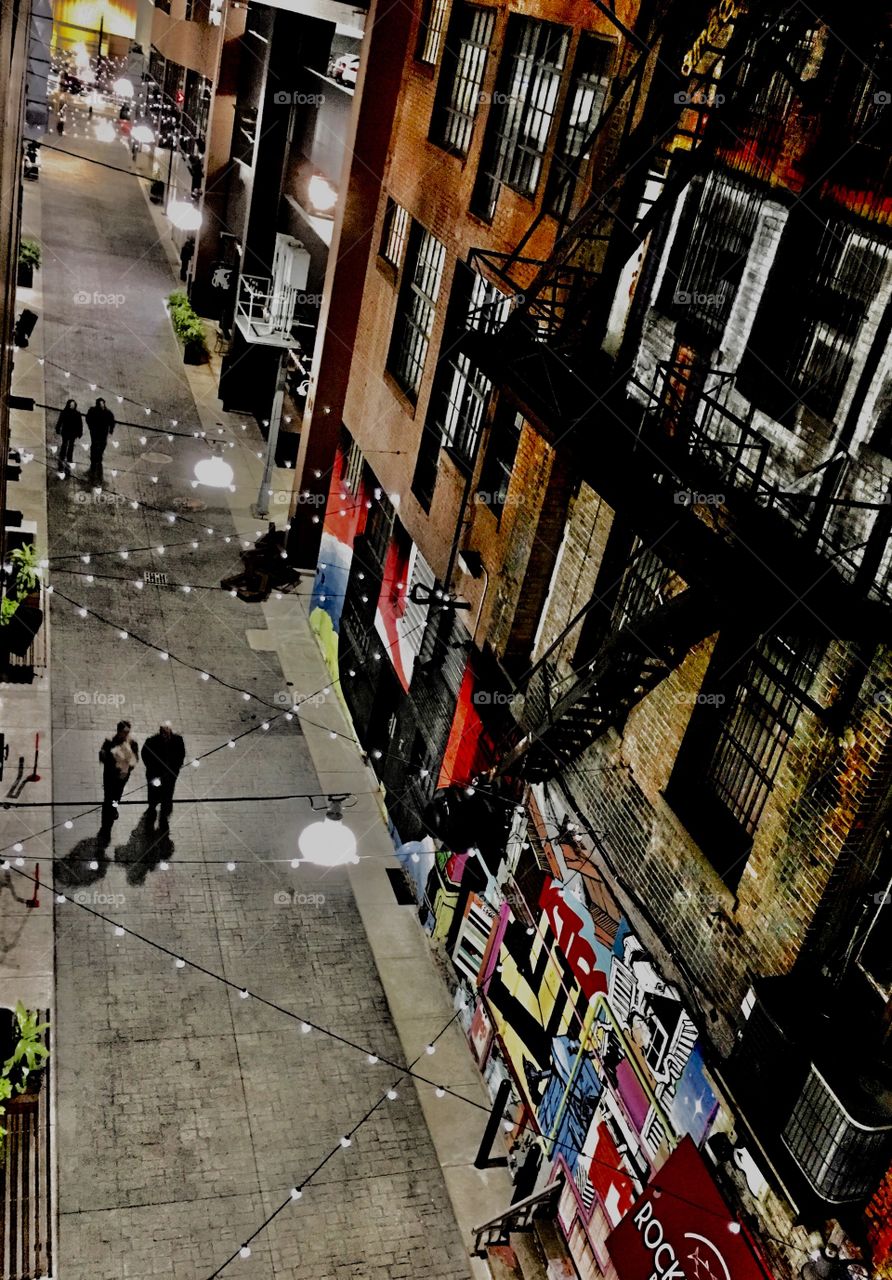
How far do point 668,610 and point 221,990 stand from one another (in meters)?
8.32

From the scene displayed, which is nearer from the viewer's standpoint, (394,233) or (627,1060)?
(627,1060)

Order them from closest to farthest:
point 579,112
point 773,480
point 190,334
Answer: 1. point 773,480
2. point 579,112
3. point 190,334

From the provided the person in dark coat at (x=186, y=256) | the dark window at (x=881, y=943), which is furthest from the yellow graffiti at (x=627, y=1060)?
the person in dark coat at (x=186, y=256)

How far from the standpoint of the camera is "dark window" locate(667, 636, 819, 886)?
8500 millimetres

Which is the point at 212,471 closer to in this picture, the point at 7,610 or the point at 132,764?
the point at 7,610

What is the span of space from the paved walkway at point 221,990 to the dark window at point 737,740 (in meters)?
5.65

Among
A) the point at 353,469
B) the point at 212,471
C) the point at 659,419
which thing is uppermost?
the point at 659,419

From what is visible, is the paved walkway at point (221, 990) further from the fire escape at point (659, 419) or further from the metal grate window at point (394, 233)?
the metal grate window at point (394, 233)

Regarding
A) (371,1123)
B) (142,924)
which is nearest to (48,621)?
(142,924)

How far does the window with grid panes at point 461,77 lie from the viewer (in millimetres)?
14775

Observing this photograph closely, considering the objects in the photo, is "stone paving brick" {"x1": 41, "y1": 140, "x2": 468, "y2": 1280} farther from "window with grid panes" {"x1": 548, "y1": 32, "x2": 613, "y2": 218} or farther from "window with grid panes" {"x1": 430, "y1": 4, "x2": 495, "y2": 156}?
"window with grid panes" {"x1": 430, "y1": 4, "x2": 495, "y2": 156}

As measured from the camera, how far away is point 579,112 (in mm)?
12008

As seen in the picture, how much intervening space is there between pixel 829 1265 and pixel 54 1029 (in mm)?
8799

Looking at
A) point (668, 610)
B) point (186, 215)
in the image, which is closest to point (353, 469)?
point (668, 610)
